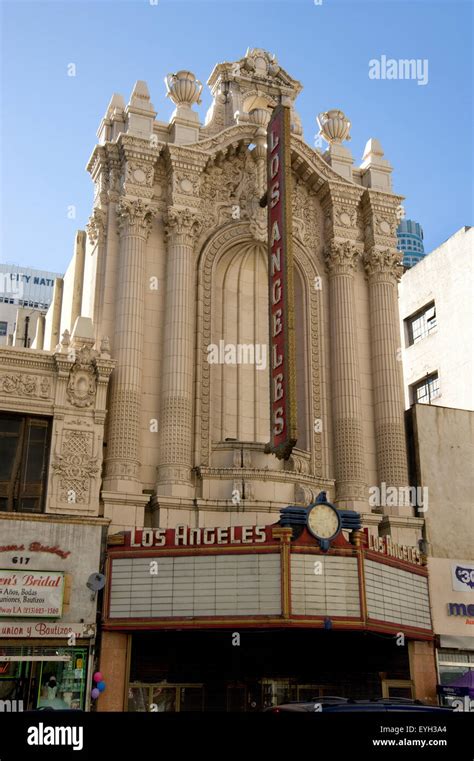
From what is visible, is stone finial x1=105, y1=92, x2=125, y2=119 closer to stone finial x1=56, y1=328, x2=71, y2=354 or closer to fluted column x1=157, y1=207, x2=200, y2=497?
fluted column x1=157, y1=207, x2=200, y2=497

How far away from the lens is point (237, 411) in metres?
28.9

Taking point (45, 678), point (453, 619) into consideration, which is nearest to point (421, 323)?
point (453, 619)

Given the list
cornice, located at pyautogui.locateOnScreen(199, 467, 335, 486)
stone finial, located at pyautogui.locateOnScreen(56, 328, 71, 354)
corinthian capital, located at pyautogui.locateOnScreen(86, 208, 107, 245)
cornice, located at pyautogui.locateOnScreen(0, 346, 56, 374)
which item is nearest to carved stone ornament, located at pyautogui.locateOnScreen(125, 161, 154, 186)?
corinthian capital, located at pyautogui.locateOnScreen(86, 208, 107, 245)

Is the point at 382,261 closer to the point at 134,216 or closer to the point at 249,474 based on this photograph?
the point at 134,216

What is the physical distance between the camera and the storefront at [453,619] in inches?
1061

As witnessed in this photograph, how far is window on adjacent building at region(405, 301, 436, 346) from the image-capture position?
139 ft

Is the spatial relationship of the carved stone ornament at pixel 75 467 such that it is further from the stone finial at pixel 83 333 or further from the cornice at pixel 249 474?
the cornice at pixel 249 474

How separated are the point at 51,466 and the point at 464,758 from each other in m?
18.5

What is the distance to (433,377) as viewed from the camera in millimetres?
41844

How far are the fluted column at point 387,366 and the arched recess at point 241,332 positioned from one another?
2.10 metres

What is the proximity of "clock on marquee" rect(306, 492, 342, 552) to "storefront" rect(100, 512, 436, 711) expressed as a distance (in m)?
0.23

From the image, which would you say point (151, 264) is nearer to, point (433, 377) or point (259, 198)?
point (259, 198)

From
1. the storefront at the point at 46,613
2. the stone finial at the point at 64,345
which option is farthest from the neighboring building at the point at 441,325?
the storefront at the point at 46,613

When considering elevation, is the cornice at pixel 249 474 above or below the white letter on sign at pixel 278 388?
below
